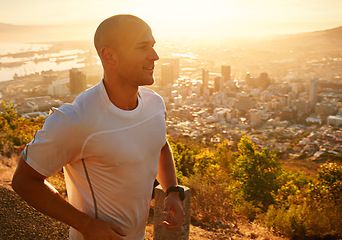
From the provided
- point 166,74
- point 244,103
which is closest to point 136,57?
point 166,74

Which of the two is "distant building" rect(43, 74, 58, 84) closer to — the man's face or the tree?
the tree

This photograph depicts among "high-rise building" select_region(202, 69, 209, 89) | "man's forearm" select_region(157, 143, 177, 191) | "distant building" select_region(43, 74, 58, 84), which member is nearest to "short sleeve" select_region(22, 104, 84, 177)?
"man's forearm" select_region(157, 143, 177, 191)

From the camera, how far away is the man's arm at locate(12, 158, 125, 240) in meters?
0.60

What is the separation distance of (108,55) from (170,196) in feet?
1.53

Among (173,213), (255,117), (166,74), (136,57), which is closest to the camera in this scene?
(136,57)

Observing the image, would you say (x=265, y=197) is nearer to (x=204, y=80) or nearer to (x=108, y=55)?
(x=108, y=55)

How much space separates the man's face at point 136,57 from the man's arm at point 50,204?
29 cm

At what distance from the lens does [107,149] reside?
0.64 metres

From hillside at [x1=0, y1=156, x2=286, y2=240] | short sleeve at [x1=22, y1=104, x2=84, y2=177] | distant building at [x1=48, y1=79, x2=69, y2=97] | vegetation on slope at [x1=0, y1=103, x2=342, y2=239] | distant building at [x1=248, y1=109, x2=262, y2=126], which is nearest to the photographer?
short sleeve at [x1=22, y1=104, x2=84, y2=177]

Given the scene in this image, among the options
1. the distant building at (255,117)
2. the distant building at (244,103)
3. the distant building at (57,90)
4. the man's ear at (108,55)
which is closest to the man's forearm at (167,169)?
the man's ear at (108,55)

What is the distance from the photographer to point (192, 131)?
22984mm

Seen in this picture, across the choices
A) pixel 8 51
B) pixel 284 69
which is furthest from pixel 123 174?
pixel 284 69

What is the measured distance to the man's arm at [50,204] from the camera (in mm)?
600

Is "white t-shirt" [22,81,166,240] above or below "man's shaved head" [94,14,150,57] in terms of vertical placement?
below
